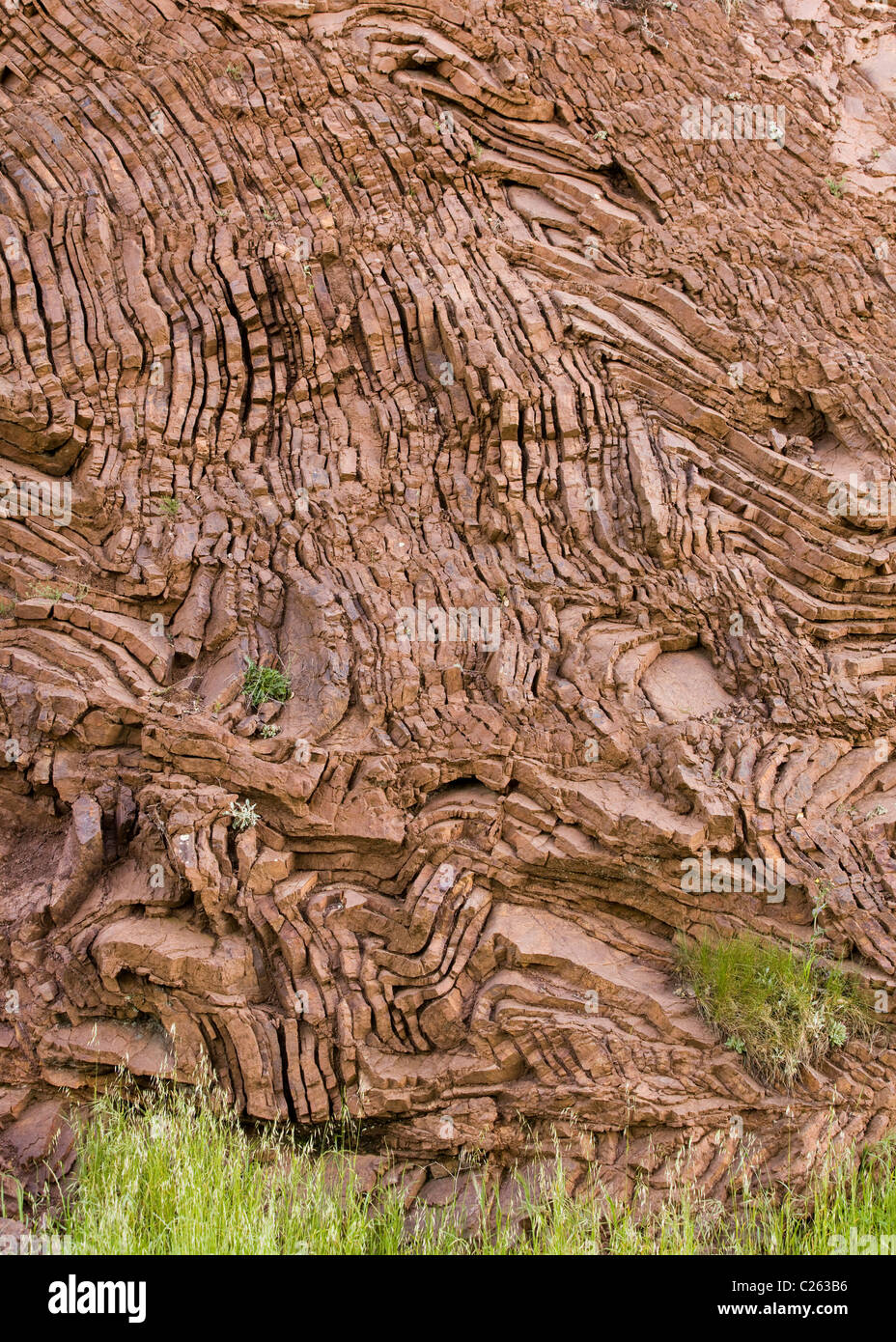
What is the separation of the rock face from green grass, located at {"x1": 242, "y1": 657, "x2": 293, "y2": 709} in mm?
103

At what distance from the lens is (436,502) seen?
372 inches

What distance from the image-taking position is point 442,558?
9.00 metres

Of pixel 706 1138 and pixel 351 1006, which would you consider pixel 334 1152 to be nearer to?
pixel 351 1006

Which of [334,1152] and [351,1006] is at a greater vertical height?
[351,1006]

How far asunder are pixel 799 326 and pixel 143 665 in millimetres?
7680

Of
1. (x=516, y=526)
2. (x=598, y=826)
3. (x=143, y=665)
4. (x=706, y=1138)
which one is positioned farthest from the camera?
(x=516, y=526)

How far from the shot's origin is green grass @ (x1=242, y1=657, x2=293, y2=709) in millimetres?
7957

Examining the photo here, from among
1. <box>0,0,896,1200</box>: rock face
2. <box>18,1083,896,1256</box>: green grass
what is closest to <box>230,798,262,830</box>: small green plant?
<box>0,0,896,1200</box>: rock face

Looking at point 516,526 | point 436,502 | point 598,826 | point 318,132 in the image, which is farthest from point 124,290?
point 598,826

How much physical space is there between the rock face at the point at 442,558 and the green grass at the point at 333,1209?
0.28m

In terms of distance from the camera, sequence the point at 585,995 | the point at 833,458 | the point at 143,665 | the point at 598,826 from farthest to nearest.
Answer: the point at 833,458 → the point at 143,665 → the point at 598,826 → the point at 585,995

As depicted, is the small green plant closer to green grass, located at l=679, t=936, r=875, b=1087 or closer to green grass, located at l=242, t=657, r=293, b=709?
green grass, located at l=242, t=657, r=293, b=709

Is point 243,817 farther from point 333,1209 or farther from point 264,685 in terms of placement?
point 333,1209

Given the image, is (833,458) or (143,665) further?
(833,458)
